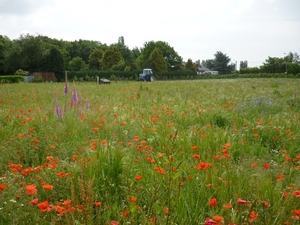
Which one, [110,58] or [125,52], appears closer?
[110,58]

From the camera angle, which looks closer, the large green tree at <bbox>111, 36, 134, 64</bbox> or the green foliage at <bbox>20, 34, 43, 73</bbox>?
the green foliage at <bbox>20, 34, 43, 73</bbox>

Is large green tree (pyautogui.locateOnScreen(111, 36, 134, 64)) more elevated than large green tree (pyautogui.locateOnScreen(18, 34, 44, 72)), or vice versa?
large green tree (pyautogui.locateOnScreen(111, 36, 134, 64))

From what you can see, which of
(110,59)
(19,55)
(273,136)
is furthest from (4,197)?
(110,59)

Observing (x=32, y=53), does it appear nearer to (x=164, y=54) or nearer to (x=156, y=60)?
(x=156, y=60)

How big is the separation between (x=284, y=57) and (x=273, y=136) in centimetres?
8306

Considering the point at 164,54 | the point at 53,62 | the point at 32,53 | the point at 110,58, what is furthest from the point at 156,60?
the point at 32,53

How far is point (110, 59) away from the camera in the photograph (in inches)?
2485

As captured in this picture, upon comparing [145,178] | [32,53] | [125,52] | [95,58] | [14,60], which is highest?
[125,52]

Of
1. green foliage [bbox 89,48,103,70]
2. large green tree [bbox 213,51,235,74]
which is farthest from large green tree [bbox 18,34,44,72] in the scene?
large green tree [bbox 213,51,235,74]

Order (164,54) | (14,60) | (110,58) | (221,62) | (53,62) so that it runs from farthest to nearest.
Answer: (221,62), (164,54), (110,58), (14,60), (53,62)

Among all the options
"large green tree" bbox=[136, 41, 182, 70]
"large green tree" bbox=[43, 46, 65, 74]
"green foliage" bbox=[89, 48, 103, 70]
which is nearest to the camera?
"large green tree" bbox=[43, 46, 65, 74]

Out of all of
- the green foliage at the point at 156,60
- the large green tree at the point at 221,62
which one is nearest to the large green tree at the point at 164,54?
the green foliage at the point at 156,60

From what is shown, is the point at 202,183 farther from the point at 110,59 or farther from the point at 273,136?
the point at 110,59

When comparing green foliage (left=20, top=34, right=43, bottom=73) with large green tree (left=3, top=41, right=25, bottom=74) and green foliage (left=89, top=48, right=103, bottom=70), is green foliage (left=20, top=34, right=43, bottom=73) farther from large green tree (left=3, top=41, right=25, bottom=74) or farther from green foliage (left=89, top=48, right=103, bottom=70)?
green foliage (left=89, top=48, right=103, bottom=70)
